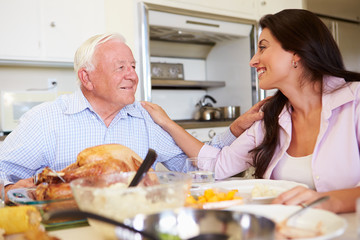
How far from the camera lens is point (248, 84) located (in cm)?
400

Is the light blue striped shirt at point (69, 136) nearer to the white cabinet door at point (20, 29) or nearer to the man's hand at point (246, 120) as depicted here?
the man's hand at point (246, 120)

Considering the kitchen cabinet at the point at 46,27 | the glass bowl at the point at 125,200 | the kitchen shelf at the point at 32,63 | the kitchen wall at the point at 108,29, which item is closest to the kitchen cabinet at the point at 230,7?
the kitchen wall at the point at 108,29

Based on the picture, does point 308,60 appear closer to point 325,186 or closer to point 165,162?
point 325,186

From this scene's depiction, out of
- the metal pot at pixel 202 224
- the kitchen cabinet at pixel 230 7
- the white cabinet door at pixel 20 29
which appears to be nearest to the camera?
the metal pot at pixel 202 224

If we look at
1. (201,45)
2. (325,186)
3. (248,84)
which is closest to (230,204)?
(325,186)

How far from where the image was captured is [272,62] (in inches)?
57.6

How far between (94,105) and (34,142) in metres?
0.29

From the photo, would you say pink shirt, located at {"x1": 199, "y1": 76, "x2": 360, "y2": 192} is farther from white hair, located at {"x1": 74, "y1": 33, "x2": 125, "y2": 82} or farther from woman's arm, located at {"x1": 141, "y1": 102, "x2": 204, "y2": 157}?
white hair, located at {"x1": 74, "y1": 33, "x2": 125, "y2": 82}

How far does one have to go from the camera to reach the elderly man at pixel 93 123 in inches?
58.3

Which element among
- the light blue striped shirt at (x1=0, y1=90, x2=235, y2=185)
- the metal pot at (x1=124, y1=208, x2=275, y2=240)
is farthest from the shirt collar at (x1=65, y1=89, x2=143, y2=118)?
the metal pot at (x1=124, y1=208, x2=275, y2=240)

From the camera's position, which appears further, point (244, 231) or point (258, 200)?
point (258, 200)

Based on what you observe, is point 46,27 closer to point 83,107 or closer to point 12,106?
point 12,106

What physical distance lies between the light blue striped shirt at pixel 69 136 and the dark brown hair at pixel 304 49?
27 cm

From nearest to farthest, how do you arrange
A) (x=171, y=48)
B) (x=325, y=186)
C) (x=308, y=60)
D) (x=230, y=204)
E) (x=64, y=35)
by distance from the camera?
(x=230, y=204) < (x=325, y=186) < (x=308, y=60) < (x=64, y=35) < (x=171, y=48)
